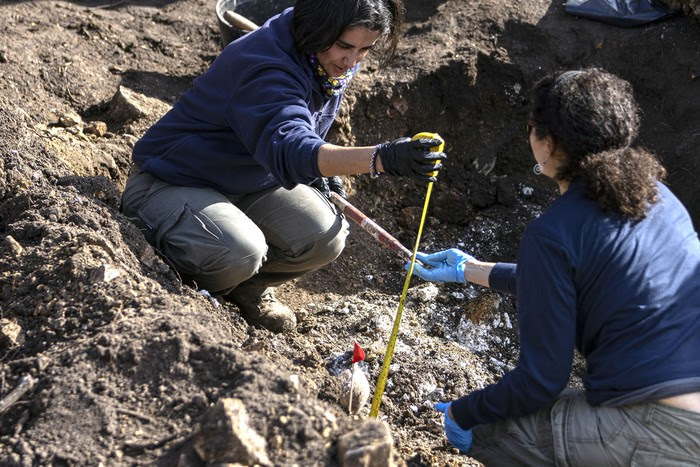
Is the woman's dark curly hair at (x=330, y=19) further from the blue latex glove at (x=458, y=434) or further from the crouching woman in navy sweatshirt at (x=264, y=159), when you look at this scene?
the blue latex glove at (x=458, y=434)

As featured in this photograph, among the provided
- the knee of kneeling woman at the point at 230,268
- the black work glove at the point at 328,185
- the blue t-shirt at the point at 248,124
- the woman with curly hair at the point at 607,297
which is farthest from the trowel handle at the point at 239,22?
the woman with curly hair at the point at 607,297

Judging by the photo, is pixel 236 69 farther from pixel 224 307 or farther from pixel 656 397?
pixel 656 397

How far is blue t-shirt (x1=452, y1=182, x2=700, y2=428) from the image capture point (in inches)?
85.6

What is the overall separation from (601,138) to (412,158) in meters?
0.63

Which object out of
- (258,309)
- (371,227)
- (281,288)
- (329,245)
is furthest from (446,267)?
(281,288)

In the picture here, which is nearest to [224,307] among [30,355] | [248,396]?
[30,355]

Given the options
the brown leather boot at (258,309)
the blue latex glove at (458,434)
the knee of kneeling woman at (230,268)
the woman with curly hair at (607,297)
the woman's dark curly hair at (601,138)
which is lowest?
the brown leather boot at (258,309)

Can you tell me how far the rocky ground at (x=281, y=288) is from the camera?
2109 millimetres

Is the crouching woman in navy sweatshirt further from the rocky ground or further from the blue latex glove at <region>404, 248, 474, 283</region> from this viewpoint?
the blue latex glove at <region>404, 248, 474, 283</region>

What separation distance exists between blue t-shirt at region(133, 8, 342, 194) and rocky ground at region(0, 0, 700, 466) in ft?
1.19

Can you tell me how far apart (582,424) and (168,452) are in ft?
3.88

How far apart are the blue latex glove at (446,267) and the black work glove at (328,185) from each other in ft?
2.03

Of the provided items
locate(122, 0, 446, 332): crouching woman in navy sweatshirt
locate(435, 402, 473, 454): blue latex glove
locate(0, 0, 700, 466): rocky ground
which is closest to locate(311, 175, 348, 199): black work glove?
locate(122, 0, 446, 332): crouching woman in navy sweatshirt

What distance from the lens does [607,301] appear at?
220 centimetres
